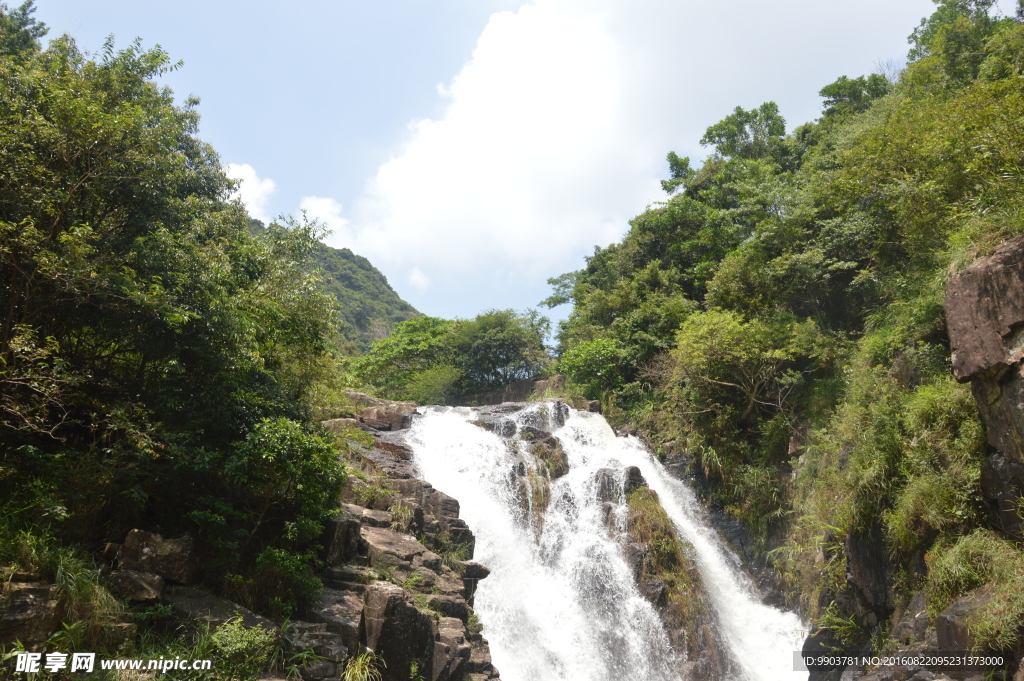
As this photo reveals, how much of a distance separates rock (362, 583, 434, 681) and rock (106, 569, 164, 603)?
2822 millimetres

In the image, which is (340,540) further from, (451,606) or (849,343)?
(849,343)

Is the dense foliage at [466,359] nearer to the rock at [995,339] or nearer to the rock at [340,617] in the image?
the rock at [340,617]

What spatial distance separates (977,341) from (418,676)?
31.2 ft

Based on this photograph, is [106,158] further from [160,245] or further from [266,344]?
[266,344]

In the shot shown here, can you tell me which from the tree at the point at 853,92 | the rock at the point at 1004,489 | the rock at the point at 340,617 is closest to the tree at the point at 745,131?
the tree at the point at 853,92

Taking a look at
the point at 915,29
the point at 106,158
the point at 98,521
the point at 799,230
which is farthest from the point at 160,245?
the point at 915,29

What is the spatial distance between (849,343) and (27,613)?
55.2ft

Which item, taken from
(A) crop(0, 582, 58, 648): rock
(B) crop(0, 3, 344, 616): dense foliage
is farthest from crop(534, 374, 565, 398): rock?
(A) crop(0, 582, 58, 648): rock

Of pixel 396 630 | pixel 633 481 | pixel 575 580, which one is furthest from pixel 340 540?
pixel 633 481

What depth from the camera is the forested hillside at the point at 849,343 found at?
895cm

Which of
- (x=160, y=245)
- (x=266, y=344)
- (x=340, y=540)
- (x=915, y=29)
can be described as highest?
(x=915, y=29)

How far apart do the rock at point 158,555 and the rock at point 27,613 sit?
3.18 ft

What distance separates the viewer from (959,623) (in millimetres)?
7324

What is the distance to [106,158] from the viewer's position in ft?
24.5
